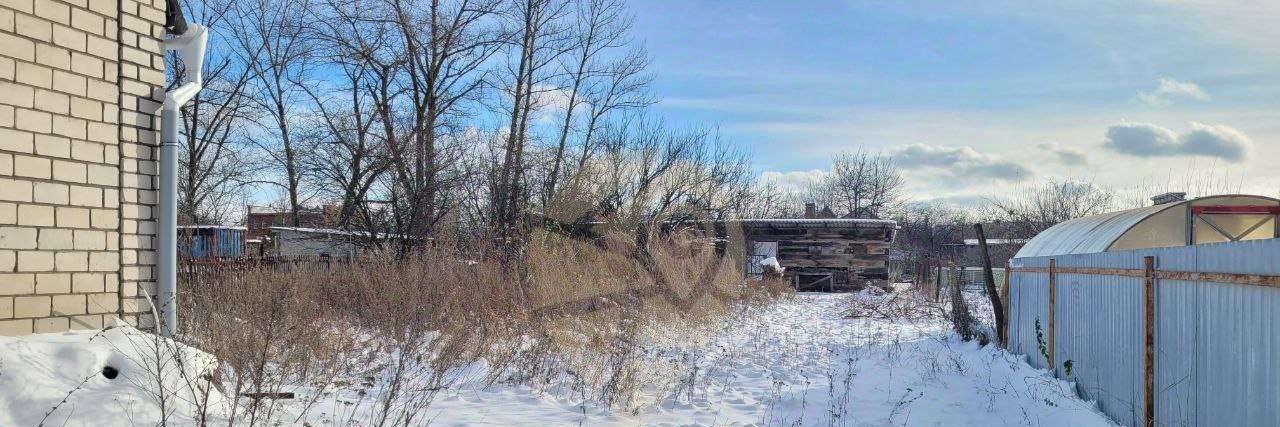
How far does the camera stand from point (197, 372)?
5234mm

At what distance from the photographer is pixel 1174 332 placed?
18.6 feet

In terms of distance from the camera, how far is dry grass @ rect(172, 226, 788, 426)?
22.6 feet

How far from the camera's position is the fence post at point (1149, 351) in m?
6.00

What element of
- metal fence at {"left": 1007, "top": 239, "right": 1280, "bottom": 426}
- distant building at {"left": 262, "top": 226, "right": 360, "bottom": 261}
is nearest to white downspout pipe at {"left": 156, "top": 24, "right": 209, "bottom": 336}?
metal fence at {"left": 1007, "top": 239, "right": 1280, "bottom": 426}

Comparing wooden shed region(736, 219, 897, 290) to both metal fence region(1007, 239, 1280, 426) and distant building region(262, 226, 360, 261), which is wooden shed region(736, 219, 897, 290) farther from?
metal fence region(1007, 239, 1280, 426)

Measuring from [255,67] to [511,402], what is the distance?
18.4 metres

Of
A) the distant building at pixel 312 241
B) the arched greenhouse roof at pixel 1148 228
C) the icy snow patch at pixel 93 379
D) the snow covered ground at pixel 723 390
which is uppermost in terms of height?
the arched greenhouse roof at pixel 1148 228

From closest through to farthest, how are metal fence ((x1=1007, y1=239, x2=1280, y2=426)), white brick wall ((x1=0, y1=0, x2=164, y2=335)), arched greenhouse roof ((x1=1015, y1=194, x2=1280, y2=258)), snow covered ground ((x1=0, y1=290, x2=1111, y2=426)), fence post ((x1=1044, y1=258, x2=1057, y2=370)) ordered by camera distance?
metal fence ((x1=1007, y1=239, x2=1280, y2=426)), snow covered ground ((x1=0, y1=290, x2=1111, y2=426)), white brick wall ((x1=0, y1=0, x2=164, y2=335)), fence post ((x1=1044, y1=258, x2=1057, y2=370)), arched greenhouse roof ((x1=1015, y1=194, x2=1280, y2=258))

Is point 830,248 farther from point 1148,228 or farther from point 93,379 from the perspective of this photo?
point 93,379

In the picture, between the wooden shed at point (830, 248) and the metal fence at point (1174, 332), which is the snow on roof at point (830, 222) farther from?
the metal fence at point (1174, 332)

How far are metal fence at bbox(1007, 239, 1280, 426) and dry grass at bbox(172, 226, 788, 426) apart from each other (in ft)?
12.4

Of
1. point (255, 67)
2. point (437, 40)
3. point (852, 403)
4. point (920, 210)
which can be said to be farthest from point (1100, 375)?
point (920, 210)

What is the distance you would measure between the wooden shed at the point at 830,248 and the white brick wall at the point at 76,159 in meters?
20.8

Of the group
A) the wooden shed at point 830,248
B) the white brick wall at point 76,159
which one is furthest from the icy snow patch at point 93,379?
the wooden shed at point 830,248
